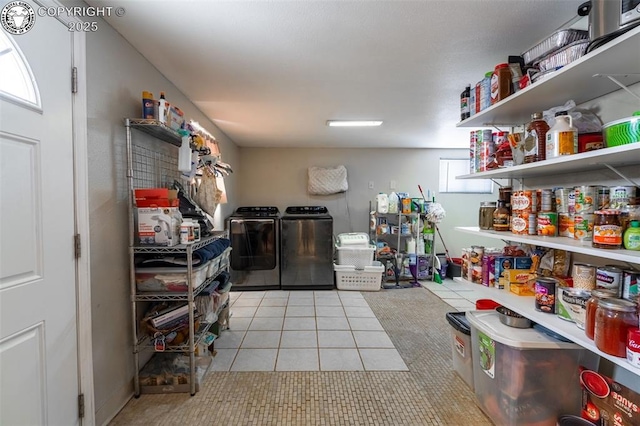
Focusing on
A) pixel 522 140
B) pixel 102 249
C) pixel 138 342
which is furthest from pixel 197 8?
pixel 138 342

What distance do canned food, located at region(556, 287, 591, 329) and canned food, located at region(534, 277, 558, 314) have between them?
0.03 meters

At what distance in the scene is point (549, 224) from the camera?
1.28 metres

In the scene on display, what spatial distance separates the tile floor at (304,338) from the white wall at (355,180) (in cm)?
165

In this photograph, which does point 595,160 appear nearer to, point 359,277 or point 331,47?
point 331,47

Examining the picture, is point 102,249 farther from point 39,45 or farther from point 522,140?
point 522,140

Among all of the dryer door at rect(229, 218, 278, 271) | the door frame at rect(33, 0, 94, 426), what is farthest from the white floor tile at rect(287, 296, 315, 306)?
the door frame at rect(33, 0, 94, 426)

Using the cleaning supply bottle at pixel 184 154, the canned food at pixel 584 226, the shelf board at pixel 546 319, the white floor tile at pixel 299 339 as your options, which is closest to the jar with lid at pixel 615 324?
the shelf board at pixel 546 319

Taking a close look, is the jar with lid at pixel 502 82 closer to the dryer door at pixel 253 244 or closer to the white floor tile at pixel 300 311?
the white floor tile at pixel 300 311

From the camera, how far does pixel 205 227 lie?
6.73ft

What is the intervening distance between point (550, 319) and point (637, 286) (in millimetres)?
315

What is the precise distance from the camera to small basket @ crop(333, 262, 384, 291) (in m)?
3.64

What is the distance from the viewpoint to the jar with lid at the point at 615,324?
2.86ft

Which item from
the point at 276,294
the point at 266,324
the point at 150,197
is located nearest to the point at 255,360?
the point at 266,324

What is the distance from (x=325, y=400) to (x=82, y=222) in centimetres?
160
